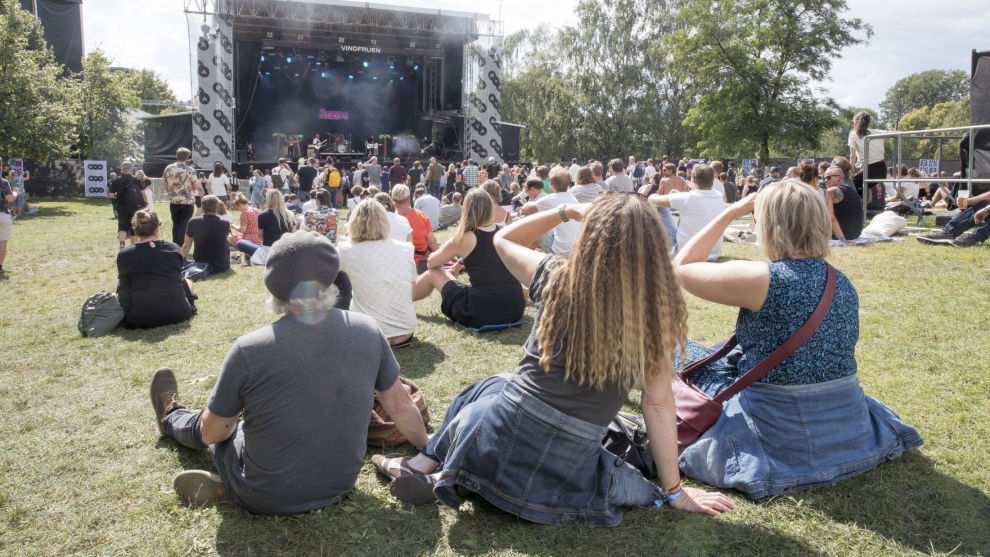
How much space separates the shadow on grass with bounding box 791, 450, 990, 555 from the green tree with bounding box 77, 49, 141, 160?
2841 cm

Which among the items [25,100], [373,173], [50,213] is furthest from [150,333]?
[25,100]

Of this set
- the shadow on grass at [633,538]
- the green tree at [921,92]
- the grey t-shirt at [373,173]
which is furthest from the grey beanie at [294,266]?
the green tree at [921,92]

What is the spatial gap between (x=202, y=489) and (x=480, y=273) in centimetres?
298

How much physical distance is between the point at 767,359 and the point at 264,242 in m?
7.49

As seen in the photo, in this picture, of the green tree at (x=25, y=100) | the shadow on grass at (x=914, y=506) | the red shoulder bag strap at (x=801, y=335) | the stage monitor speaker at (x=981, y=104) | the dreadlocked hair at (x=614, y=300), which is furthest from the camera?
the green tree at (x=25, y=100)

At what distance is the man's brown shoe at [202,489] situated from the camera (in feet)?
8.23

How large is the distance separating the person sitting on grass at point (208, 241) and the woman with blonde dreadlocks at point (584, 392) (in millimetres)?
6646

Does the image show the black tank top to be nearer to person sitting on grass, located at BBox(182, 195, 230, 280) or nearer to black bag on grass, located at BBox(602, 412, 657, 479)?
black bag on grass, located at BBox(602, 412, 657, 479)

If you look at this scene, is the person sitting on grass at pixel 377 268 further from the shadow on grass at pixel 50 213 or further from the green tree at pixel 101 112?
the green tree at pixel 101 112

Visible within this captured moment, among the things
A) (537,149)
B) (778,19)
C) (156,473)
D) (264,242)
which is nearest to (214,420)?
(156,473)

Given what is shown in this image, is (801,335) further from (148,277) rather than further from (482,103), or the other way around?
(482,103)

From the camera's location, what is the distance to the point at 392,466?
8.91 ft

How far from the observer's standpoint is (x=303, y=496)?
2.37m

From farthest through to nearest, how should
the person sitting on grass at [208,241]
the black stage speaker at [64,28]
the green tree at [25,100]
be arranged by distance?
the black stage speaker at [64,28], the green tree at [25,100], the person sitting on grass at [208,241]
